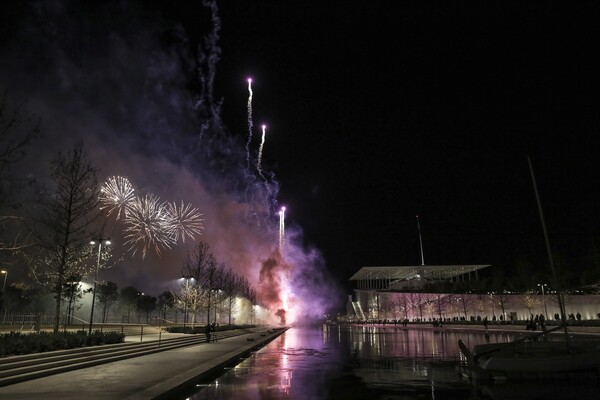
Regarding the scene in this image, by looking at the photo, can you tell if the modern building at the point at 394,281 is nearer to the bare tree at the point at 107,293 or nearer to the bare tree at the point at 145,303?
the bare tree at the point at 145,303

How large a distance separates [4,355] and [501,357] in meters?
18.1

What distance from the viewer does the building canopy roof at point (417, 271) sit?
104912 mm

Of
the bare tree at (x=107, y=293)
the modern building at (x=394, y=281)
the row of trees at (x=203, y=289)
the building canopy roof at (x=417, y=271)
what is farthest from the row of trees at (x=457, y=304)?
the bare tree at (x=107, y=293)

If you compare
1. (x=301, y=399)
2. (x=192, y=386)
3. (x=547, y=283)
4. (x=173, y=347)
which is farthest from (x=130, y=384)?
(x=547, y=283)

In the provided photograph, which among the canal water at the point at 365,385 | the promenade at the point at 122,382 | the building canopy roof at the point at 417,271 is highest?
the building canopy roof at the point at 417,271

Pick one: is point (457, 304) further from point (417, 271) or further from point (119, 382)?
point (119, 382)

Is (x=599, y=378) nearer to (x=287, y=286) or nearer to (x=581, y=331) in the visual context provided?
(x=581, y=331)

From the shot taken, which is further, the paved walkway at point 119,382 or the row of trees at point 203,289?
the row of trees at point 203,289

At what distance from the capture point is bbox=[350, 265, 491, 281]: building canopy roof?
105 metres

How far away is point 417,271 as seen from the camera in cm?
11188

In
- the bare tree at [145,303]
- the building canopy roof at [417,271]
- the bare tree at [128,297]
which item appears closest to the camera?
the bare tree at [128,297]

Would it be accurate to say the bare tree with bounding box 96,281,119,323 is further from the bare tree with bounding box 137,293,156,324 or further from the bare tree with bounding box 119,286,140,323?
the bare tree with bounding box 137,293,156,324

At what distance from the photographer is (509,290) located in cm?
8269

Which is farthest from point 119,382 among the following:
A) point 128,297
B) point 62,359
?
point 128,297
